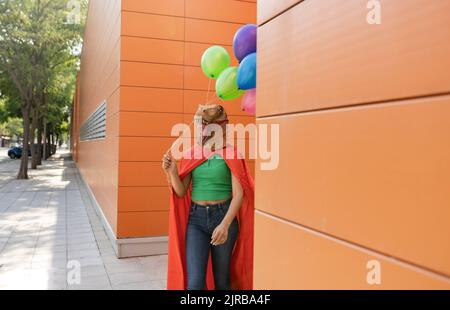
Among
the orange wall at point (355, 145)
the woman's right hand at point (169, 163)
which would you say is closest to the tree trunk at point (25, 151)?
the woman's right hand at point (169, 163)

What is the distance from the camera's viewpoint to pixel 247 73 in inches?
123

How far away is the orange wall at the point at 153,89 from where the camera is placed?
6000 mm

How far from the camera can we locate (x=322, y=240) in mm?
1736

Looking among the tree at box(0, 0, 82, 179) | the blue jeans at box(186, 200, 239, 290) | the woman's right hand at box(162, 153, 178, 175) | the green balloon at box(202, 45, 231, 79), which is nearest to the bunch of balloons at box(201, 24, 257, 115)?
the green balloon at box(202, 45, 231, 79)

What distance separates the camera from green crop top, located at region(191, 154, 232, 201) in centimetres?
296

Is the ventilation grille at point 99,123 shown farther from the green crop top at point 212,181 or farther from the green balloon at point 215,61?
the green crop top at point 212,181

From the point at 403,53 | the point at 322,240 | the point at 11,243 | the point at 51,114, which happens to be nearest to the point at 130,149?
the point at 11,243

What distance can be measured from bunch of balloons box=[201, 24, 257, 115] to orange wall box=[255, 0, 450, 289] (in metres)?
0.87

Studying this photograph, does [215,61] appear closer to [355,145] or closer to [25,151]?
[355,145]

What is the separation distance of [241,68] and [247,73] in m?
0.08

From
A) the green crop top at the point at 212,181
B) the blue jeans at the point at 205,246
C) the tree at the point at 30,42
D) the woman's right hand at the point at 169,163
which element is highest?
the tree at the point at 30,42

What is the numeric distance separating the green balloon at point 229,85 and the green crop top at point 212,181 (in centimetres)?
80

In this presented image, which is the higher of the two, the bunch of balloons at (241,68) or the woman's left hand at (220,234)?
the bunch of balloons at (241,68)

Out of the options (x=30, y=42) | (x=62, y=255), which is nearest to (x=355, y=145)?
(x=62, y=255)
